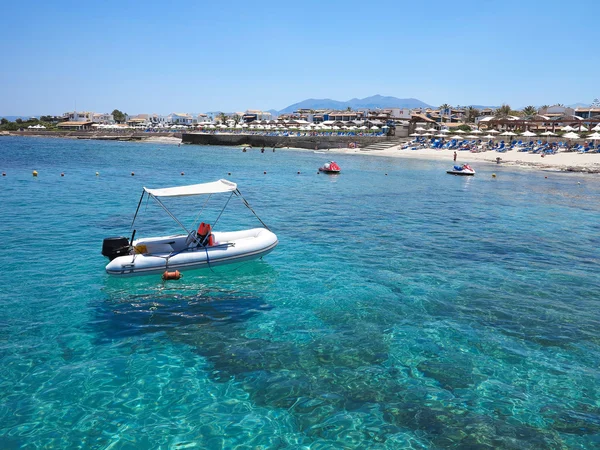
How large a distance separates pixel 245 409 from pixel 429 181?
121 ft

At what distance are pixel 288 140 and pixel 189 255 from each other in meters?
76.4

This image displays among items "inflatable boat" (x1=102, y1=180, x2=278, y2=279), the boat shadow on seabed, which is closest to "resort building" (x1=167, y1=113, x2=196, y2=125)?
"inflatable boat" (x1=102, y1=180, x2=278, y2=279)

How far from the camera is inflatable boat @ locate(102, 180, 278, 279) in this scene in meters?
12.7

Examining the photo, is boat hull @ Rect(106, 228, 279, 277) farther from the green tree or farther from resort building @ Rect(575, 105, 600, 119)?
the green tree

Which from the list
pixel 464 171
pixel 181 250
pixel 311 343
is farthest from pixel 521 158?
pixel 311 343

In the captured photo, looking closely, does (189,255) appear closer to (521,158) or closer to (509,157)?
(521,158)

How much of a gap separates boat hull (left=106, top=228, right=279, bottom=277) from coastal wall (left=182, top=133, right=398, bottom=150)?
68696mm

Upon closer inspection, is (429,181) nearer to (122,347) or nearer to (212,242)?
(212,242)

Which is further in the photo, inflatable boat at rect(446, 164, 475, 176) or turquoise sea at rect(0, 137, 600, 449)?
inflatable boat at rect(446, 164, 475, 176)

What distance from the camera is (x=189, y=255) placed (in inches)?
523

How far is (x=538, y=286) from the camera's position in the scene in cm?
1370

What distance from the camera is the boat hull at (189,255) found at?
12594 millimetres

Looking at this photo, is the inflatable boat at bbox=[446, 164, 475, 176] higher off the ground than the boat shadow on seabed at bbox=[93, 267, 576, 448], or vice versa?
the boat shadow on seabed at bbox=[93, 267, 576, 448]

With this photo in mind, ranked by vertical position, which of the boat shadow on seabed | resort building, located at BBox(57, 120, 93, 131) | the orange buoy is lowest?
the boat shadow on seabed
